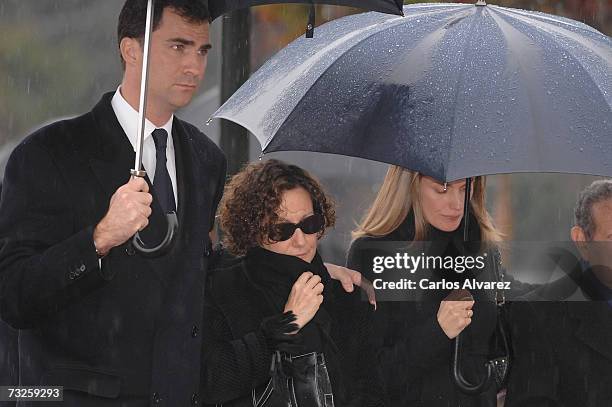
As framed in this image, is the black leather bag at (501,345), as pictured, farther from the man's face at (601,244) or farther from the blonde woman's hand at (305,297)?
the blonde woman's hand at (305,297)

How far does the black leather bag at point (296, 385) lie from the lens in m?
5.08

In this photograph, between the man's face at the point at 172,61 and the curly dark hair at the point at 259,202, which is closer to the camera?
the man's face at the point at 172,61

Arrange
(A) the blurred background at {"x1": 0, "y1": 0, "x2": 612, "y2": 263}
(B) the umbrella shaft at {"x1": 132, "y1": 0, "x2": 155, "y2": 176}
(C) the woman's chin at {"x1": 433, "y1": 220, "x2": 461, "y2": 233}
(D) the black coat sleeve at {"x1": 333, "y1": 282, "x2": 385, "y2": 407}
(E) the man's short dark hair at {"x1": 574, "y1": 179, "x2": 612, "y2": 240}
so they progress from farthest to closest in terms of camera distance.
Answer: (A) the blurred background at {"x1": 0, "y1": 0, "x2": 612, "y2": 263}, (E) the man's short dark hair at {"x1": 574, "y1": 179, "x2": 612, "y2": 240}, (C) the woman's chin at {"x1": 433, "y1": 220, "x2": 461, "y2": 233}, (D) the black coat sleeve at {"x1": 333, "y1": 282, "x2": 385, "y2": 407}, (B) the umbrella shaft at {"x1": 132, "y1": 0, "x2": 155, "y2": 176}

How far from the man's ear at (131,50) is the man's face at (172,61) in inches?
2.2

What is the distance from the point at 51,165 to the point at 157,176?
0.40 meters

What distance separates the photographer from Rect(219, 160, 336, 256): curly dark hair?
521 cm

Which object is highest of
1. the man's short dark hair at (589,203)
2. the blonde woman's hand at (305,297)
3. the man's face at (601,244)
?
the man's short dark hair at (589,203)

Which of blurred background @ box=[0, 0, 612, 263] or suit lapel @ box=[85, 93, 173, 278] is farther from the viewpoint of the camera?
blurred background @ box=[0, 0, 612, 263]

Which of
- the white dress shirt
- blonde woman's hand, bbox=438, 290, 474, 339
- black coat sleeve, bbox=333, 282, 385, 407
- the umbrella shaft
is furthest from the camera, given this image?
blonde woman's hand, bbox=438, 290, 474, 339

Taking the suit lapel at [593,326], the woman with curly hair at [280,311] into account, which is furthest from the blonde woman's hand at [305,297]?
the suit lapel at [593,326]

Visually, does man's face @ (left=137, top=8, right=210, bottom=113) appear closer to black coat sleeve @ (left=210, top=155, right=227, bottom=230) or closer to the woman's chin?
black coat sleeve @ (left=210, top=155, right=227, bottom=230)

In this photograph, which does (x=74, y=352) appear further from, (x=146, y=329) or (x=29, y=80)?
(x=29, y=80)

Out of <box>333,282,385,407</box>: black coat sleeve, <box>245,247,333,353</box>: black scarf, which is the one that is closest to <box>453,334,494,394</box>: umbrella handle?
<box>333,282,385,407</box>: black coat sleeve

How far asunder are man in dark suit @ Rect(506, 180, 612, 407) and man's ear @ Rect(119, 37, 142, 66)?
1810mm
